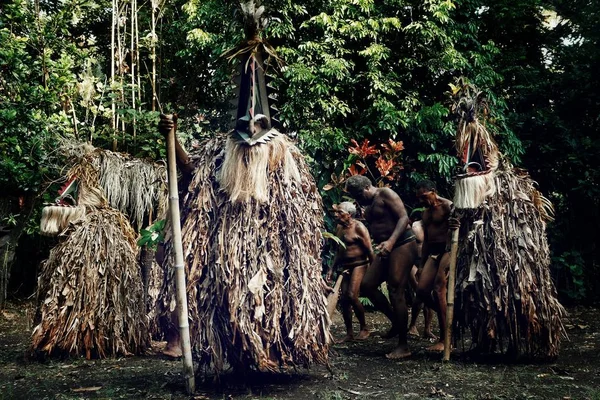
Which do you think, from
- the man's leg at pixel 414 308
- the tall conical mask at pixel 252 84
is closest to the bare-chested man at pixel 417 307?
the man's leg at pixel 414 308

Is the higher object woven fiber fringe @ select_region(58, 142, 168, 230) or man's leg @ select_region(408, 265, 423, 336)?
woven fiber fringe @ select_region(58, 142, 168, 230)

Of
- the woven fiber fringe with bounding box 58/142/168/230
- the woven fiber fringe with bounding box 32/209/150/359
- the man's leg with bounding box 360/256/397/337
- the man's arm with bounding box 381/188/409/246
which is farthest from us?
the woven fiber fringe with bounding box 58/142/168/230

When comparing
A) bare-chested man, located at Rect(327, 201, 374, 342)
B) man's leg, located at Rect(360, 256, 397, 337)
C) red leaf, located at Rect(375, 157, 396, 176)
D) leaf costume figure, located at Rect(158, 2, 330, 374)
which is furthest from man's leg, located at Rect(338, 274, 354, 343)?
Answer: leaf costume figure, located at Rect(158, 2, 330, 374)

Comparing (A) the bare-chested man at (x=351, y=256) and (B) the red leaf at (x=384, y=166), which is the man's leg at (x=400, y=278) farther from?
(B) the red leaf at (x=384, y=166)

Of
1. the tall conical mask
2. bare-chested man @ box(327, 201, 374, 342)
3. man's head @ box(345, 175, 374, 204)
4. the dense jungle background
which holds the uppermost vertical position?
the dense jungle background

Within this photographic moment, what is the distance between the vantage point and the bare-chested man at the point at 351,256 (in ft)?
24.5

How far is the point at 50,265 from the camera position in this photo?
639 cm

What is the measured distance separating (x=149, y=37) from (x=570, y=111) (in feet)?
24.2

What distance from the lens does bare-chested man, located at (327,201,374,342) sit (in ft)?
24.5

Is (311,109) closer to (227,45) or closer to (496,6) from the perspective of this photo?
(227,45)

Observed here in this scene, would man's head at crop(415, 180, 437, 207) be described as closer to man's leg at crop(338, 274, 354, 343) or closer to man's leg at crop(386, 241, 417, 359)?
man's leg at crop(386, 241, 417, 359)

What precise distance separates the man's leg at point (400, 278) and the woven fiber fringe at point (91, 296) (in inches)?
104

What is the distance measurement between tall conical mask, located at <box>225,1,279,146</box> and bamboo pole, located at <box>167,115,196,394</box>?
0.58m

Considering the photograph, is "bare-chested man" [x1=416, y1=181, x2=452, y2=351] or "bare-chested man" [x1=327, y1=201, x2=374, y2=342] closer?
"bare-chested man" [x1=416, y1=181, x2=452, y2=351]
